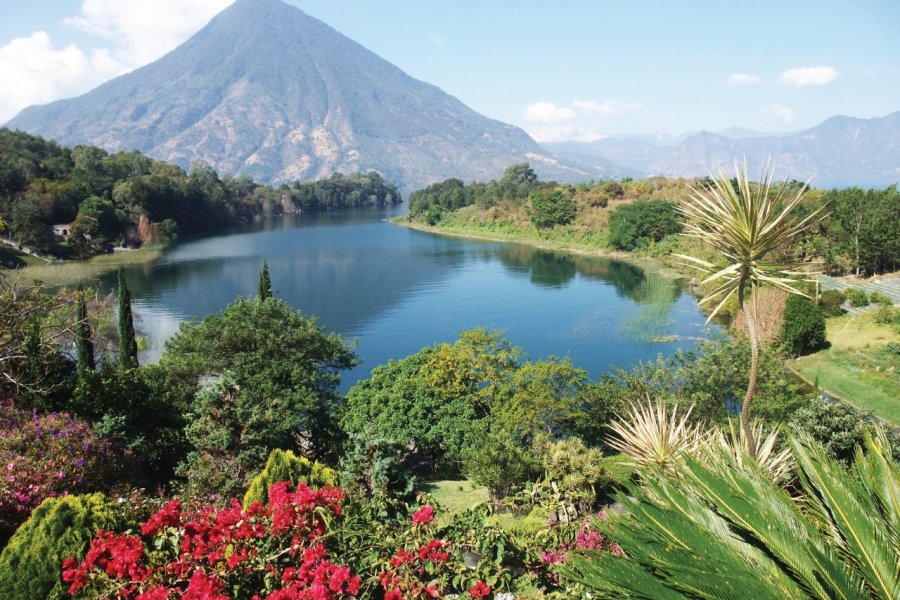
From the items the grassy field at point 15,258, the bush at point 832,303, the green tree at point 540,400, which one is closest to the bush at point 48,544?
the green tree at point 540,400

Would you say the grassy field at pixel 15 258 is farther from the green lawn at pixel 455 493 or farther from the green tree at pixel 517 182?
the green tree at pixel 517 182

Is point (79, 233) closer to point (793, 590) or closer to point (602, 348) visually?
point (602, 348)

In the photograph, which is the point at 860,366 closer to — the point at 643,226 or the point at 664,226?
the point at 664,226

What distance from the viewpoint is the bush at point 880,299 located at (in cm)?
2620

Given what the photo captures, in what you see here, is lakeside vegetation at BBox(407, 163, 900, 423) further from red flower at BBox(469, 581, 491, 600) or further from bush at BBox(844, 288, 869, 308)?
red flower at BBox(469, 581, 491, 600)

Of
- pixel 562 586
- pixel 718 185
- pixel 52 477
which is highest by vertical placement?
pixel 718 185

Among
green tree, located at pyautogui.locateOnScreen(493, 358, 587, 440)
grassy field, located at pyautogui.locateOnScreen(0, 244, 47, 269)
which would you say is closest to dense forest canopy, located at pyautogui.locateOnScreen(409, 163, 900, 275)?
green tree, located at pyautogui.locateOnScreen(493, 358, 587, 440)

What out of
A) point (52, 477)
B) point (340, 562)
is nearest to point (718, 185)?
point (340, 562)

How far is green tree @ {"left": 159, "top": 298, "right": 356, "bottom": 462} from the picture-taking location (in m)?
12.5

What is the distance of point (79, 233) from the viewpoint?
48.8 metres

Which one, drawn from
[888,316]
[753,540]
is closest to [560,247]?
[888,316]

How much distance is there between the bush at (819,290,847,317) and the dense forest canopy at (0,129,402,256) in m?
43.6

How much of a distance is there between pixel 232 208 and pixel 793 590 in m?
86.4

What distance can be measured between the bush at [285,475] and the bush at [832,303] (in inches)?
1002
